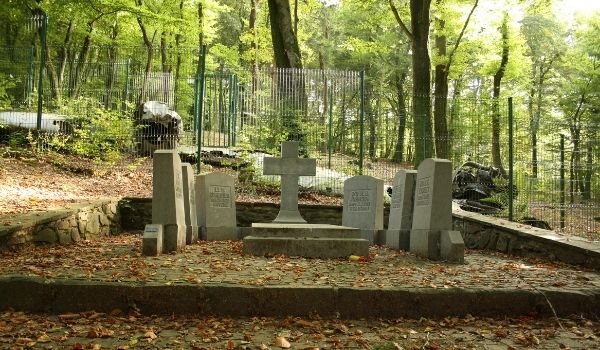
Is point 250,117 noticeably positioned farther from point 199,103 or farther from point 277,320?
point 277,320

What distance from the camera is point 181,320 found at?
428 centimetres

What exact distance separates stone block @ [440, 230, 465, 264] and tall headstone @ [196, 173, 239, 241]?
367 centimetres

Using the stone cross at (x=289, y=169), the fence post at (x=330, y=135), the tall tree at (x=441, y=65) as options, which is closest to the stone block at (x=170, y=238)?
the stone cross at (x=289, y=169)

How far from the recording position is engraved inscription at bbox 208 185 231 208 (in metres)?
8.59

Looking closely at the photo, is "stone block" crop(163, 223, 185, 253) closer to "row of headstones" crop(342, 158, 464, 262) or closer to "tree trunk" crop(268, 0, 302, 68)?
"row of headstones" crop(342, 158, 464, 262)

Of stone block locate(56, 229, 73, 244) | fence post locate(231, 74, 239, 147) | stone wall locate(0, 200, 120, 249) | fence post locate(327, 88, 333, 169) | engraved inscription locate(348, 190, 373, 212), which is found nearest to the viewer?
stone wall locate(0, 200, 120, 249)

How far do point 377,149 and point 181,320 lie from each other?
9.39 metres

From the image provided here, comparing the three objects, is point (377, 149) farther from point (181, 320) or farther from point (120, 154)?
point (181, 320)

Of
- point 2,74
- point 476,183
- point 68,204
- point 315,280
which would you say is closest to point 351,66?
point 476,183

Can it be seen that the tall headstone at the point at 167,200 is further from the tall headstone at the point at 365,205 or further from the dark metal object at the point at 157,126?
the dark metal object at the point at 157,126

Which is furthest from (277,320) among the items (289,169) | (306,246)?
(289,169)

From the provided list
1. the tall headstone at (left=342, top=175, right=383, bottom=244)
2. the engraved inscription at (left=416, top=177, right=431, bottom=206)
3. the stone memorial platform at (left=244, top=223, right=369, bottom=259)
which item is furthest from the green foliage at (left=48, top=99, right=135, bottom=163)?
the engraved inscription at (left=416, top=177, right=431, bottom=206)

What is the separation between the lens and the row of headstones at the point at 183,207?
6762 mm

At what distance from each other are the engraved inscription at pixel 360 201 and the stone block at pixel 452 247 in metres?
2.32
